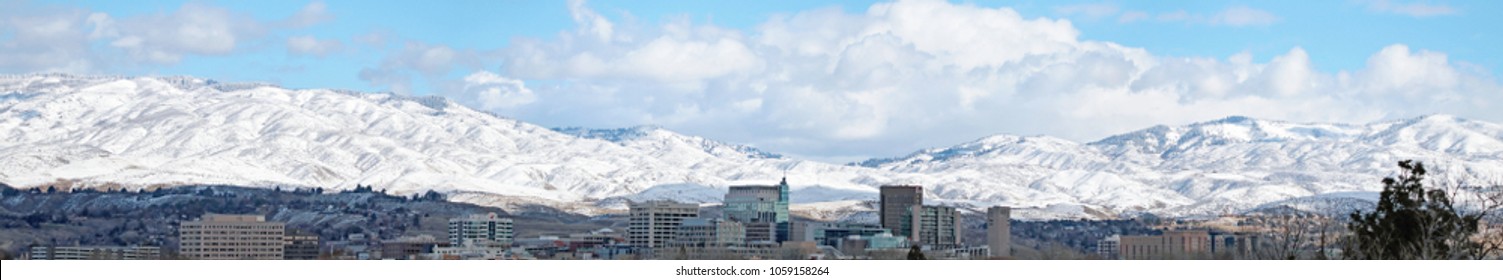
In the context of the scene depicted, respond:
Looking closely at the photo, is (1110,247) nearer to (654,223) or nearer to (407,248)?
(654,223)

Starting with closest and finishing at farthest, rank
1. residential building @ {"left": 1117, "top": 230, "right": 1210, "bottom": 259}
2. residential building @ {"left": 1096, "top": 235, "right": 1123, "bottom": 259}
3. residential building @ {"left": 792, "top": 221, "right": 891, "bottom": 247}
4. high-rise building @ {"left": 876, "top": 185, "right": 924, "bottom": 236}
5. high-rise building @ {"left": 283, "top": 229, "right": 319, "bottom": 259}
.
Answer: residential building @ {"left": 1117, "top": 230, "right": 1210, "bottom": 259}, high-rise building @ {"left": 283, "top": 229, "right": 319, "bottom": 259}, residential building @ {"left": 792, "top": 221, "right": 891, "bottom": 247}, residential building @ {"left": 1096, "top": 235, "right": 1123, "bottom": 259}, high-rise building @ {"left": 876, "top": 185, "right": 924, "bottom": 236}

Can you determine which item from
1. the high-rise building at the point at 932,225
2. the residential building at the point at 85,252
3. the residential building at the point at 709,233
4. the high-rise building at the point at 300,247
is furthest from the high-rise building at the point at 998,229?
the residential building at the point at 85,252

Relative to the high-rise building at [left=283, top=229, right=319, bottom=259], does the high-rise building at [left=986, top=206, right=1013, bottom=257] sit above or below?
above

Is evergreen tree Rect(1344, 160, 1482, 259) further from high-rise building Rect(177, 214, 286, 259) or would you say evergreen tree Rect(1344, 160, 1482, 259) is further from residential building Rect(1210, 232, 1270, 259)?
high-rise building Rect(177, 214, 286, 259)

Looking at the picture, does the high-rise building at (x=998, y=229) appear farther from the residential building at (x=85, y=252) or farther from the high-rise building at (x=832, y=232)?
the residential building at (x=85, y=252)

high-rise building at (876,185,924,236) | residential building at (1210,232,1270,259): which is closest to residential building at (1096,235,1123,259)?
residential building at (1210,232,1270,259)
